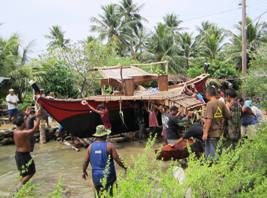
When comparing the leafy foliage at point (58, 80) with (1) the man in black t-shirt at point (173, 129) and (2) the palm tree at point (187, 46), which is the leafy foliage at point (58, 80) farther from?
(2) the palm tree at point (187, 46)

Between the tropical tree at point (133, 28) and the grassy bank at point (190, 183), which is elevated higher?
the tropical tree at point (133, 28)

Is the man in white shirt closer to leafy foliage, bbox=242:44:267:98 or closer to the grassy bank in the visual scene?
leafy foliage, bbox=242:44:267:98

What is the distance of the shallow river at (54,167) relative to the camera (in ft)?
29.1

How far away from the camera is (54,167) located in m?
11.2

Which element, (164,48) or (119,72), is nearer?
(119,72)

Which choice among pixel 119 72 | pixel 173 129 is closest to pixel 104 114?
pixel 119 72

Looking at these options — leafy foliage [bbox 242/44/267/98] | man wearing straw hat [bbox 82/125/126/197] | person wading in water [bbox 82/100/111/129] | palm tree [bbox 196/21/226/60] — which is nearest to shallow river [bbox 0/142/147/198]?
person wading in water [bbox 82/100/111/129]

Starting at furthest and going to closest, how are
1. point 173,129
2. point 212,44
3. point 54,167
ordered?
point 212,44 → point 54,167 → point 173,129

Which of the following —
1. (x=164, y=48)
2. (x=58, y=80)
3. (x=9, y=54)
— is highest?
(x=164, y=48)

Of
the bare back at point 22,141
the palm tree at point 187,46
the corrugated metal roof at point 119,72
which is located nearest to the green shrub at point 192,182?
the bare back at point 22,141

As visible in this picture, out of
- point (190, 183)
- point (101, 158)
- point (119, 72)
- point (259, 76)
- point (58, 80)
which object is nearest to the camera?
point (190, 183)

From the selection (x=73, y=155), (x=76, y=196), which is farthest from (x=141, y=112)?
(x=76, y=196)

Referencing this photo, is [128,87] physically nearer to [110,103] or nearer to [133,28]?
[110,103]

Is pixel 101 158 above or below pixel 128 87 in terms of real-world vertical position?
below
